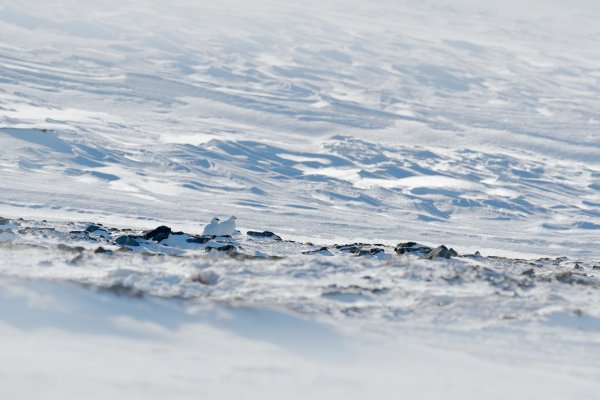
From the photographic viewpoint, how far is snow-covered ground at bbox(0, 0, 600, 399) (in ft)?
22.4

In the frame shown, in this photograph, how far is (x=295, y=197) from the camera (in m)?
65.2

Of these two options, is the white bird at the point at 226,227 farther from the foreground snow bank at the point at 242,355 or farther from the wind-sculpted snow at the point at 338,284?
the foreground snow bank at the point at 242,355

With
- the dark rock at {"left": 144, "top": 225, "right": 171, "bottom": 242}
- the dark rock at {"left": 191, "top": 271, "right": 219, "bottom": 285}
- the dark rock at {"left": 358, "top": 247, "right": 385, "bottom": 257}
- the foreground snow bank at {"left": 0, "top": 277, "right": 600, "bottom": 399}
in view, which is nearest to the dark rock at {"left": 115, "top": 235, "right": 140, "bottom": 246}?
the dark rock at {"left": 144, "top": 225, "right": 171, "bottom": 242}

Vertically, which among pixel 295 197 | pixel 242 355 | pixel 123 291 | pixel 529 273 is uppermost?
pixel 529 273

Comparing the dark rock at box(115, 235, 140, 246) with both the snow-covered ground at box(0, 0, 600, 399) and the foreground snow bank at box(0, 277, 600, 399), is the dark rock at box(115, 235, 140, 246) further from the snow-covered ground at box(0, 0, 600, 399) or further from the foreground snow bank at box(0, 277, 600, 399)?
the foreground snow bank at box(0, 277, 600, 399)

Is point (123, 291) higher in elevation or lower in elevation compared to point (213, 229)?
higher

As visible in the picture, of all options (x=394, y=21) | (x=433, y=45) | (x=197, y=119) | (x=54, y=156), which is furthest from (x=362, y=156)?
(x=394, y=21)

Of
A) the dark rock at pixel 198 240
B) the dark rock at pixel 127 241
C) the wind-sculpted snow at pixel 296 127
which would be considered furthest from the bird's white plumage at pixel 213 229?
the wind-sculpted snow at pixel 296 127

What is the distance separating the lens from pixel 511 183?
79.2 metres

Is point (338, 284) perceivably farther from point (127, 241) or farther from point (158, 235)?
point (158, 235)

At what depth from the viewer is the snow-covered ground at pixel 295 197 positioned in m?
6.81

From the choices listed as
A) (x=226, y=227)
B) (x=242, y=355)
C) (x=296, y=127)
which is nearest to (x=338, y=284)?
(x=242, y=355)

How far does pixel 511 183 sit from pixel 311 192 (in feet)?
62.0

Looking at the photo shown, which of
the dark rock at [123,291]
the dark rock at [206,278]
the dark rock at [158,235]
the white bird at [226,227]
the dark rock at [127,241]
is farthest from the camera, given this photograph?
the white bird at [226,227]
